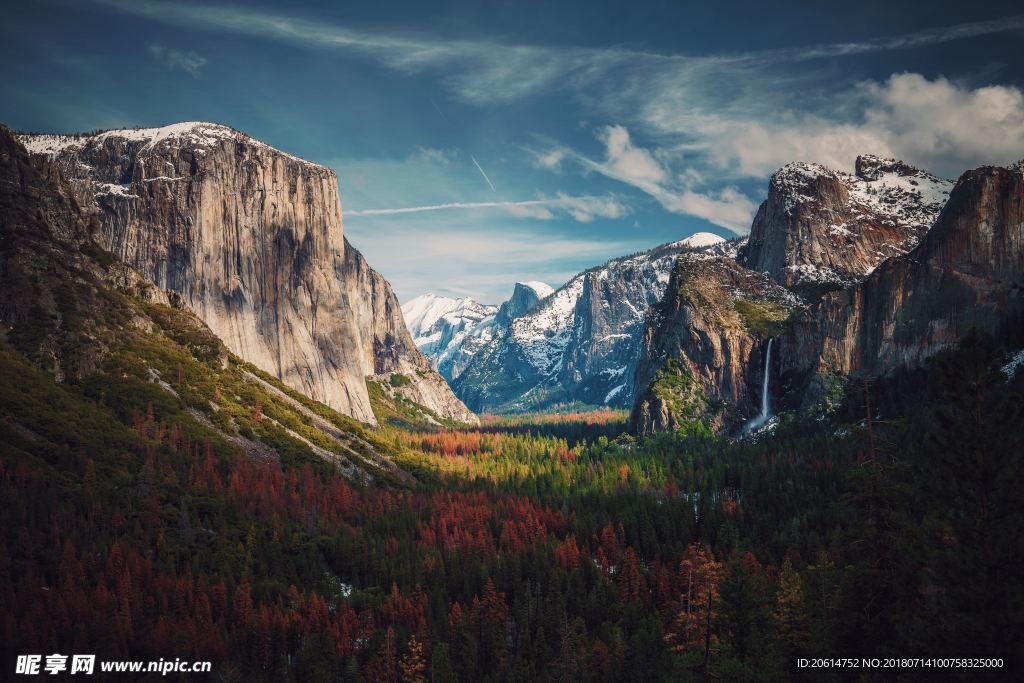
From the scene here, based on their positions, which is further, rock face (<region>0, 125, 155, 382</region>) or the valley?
rock face (<region>0, 125, 155, 382</region>)

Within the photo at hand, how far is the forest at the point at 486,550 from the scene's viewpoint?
2944 cm

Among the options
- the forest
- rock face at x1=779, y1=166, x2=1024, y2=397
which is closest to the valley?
the forest

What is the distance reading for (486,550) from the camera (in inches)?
4173

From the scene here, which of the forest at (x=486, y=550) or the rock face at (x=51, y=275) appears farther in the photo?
the rock face at (x=51, y=275)

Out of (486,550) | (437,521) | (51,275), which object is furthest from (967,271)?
(51,275)

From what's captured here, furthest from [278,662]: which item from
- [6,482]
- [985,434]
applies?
[985,434]

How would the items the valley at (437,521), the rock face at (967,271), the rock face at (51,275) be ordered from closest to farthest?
the valley at (437,521) < the rock face at (51,275) < the rock face at (967,271)

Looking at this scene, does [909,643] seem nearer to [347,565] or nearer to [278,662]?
[278,662]

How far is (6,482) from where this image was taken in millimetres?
85250

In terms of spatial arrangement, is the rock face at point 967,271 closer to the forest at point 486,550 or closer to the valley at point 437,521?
the valley at point 437,521

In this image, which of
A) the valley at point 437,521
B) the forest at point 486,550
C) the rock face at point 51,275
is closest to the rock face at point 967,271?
the valley at point 437,521

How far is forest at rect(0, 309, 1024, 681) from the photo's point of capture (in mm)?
29438

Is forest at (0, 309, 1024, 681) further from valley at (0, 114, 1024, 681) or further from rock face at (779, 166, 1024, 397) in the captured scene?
rock face at (779, 166, 1024, 397)

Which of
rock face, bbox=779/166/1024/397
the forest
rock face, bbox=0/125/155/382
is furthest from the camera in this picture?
rock face, bbox=779/166/1024/397
